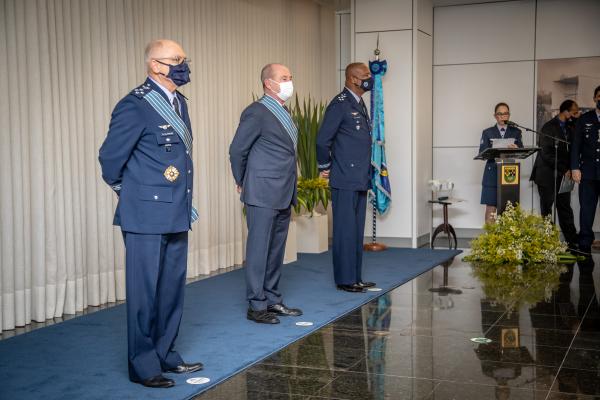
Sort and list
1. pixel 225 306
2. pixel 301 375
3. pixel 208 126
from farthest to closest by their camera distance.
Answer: pixel 208 126
pixel 225 306
pixel 301 375

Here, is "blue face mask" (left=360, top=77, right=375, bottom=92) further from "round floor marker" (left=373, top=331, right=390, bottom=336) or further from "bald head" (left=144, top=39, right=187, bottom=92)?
"bald head" (left=144, top=39, right=187, bottom=92)

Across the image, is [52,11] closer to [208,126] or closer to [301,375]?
[208,126]

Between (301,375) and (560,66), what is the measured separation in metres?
7.04

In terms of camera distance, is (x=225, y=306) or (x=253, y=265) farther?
(x=225, y=306)

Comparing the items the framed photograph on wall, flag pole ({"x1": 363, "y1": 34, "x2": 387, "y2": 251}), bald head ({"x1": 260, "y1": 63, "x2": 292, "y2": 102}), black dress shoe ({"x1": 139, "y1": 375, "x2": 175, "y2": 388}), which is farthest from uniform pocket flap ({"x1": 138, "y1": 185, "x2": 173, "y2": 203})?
the framed photograph on wall

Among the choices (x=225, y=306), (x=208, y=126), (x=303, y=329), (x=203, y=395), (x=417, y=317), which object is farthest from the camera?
(x=208, y=126)

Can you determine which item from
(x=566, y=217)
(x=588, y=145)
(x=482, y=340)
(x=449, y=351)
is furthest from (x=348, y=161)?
(x=566, y=217)

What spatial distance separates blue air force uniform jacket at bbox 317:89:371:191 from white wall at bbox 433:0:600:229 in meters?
4.43

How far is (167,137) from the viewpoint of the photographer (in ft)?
11.9

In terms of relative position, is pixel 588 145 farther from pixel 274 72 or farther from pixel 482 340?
pixel 274 72

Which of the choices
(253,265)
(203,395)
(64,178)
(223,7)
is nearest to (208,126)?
→ (223,7)

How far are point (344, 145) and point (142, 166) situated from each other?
2593 millimetres

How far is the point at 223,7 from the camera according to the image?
775 cm

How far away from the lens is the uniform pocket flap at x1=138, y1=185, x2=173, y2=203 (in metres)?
3.59
